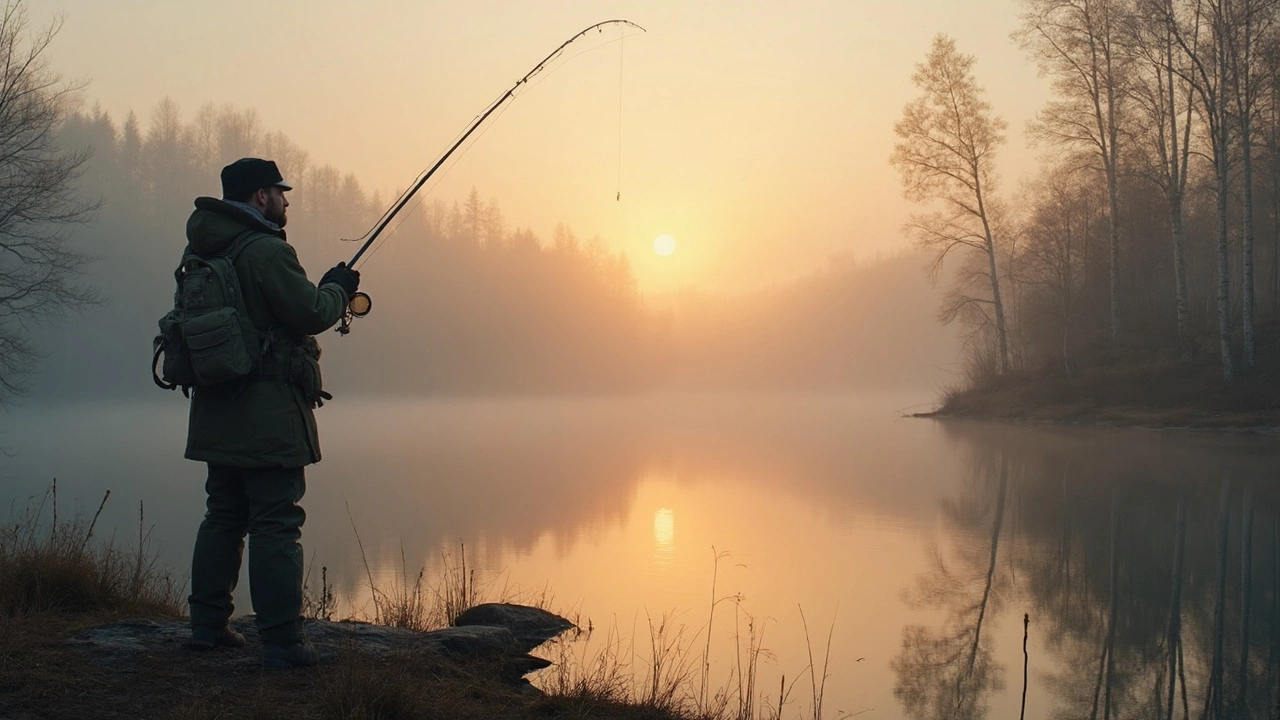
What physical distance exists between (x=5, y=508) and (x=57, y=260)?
8121mm

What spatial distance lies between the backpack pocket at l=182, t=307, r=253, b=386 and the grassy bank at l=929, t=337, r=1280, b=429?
779 inches

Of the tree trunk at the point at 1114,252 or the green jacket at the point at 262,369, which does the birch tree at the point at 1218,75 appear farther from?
the green jacket at the point at 262,369

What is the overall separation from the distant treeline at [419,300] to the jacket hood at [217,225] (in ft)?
186

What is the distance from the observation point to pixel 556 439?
25.1 meters

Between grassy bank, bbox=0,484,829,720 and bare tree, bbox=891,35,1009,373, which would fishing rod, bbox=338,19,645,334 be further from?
bare tree, bbox=891,35,1009,373

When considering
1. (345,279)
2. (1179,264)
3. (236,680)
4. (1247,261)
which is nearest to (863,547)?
(345,279)

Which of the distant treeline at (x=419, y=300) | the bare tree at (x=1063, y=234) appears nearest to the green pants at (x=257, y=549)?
the bare tree at (x=1063, y=234)

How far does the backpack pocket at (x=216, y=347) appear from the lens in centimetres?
363

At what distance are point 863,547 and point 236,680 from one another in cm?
672

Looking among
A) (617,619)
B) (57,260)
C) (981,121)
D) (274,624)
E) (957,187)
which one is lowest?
(617,619)

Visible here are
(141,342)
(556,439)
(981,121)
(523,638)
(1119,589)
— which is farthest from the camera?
(141,342)

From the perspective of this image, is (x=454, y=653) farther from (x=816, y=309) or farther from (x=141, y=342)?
(x=816, y=309)

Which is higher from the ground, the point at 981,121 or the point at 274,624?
the point at 981,121

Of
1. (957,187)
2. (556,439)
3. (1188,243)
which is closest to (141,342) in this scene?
(556,439)
